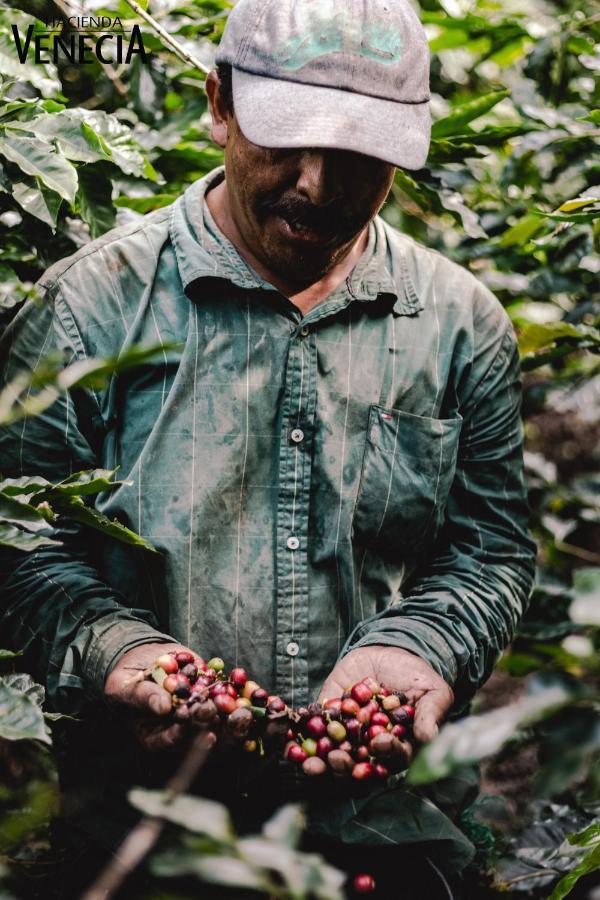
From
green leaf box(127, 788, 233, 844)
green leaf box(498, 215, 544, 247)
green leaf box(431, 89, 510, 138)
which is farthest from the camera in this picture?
green leaf box(498, 215, 544, 247)

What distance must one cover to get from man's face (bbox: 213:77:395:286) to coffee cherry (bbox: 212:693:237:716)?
2.52 feet

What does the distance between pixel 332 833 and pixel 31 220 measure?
125 centimetres

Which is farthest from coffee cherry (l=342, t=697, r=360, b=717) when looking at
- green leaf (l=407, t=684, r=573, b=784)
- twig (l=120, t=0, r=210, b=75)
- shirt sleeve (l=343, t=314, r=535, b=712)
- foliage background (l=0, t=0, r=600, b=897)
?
twig (l=120, t=0, r=210, b=75)

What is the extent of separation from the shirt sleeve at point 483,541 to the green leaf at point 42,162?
863 mm

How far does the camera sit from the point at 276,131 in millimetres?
1516

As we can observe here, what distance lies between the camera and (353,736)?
4.73 feet

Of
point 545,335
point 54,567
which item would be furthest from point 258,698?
point 545,335

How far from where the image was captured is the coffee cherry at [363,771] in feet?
4.65

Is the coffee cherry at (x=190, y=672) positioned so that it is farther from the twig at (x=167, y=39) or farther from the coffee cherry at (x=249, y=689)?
the twig at (x=167, y=39)

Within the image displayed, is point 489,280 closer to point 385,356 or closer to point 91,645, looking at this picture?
point 385,356

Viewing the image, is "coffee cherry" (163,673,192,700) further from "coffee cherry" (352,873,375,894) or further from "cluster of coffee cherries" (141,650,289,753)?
"coffee cherry" (352,873,375,894)

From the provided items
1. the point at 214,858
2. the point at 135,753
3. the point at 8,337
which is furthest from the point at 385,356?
the point at 214,858

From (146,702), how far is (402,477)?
695mm

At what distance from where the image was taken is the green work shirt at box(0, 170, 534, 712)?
170 centimetres
